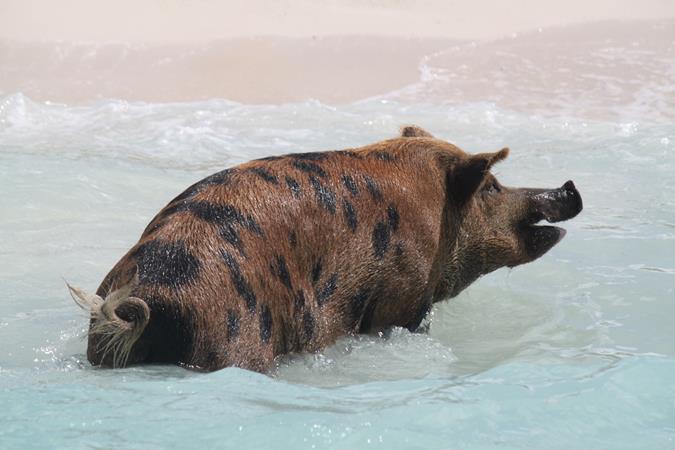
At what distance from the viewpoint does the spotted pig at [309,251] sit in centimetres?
462

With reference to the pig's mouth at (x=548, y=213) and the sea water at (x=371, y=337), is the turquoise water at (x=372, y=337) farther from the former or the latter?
the pig's mouth at (x=548, y=213)

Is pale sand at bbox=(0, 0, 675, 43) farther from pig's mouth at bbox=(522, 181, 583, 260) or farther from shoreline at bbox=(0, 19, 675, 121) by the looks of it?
pig's mouth at bbox=(522, 181, 583, 260)

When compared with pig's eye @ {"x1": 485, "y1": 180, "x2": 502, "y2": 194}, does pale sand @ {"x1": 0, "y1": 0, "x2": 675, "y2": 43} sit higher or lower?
higher

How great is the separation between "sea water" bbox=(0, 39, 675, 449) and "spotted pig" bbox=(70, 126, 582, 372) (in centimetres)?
13

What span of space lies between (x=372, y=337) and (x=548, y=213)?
4.88 ft

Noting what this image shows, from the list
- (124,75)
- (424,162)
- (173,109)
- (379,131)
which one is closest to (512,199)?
(424,162)

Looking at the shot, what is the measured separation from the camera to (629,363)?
5266 mm

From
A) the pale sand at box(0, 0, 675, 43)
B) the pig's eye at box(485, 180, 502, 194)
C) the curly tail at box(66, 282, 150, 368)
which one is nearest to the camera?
the curly tail at box(66, 282, 150, 368)

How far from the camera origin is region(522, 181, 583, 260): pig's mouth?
647 centimetres

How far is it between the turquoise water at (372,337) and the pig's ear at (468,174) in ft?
2.58

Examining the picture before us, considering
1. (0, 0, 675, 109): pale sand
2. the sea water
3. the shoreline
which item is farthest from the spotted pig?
(0, 0, 675, 109): pale sand

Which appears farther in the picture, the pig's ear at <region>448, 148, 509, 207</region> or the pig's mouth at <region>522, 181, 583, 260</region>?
the pig's mouth at <region>522, 181, 583, 260</region>

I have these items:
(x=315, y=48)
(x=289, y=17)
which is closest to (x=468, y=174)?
(x=315, y=48)

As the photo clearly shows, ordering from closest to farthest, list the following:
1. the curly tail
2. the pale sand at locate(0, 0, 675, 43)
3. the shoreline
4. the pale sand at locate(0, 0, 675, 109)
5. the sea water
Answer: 1. the sea water
2. the curly tail
3. the shoreline
4. the pale sand at locate(0, 0, 675, 109)
5. the pale sand at locate(0, 0, 675, 43)
